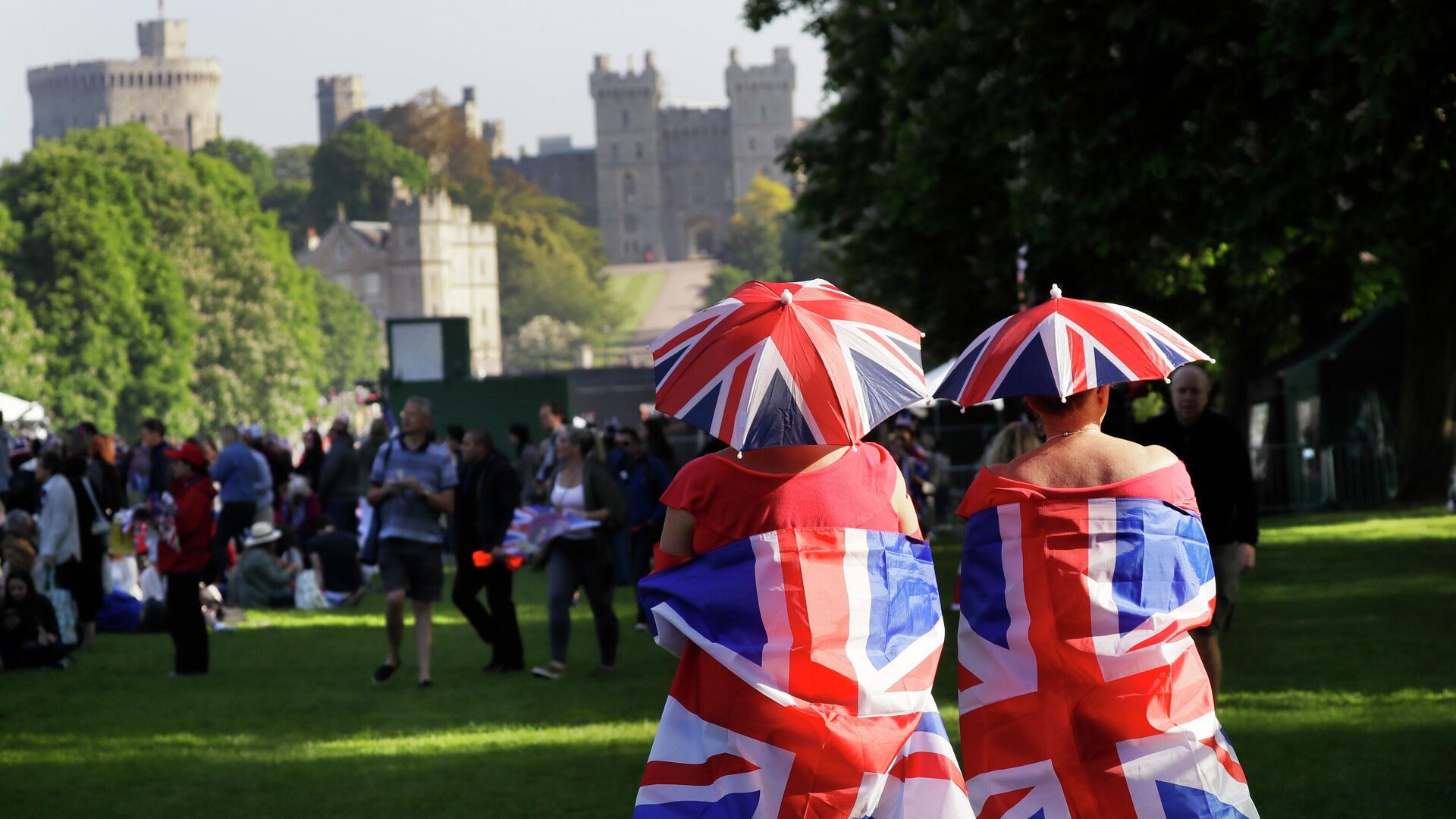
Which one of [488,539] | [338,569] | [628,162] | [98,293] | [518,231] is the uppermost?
[628,162]

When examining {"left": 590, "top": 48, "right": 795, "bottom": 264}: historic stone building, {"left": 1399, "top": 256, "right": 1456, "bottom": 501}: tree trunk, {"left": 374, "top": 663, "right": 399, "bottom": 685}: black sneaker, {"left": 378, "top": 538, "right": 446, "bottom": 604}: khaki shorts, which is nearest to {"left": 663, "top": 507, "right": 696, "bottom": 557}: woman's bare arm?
{"left": 378, "top": 538, "right": 446, "bottom": 604}: khaki shorts

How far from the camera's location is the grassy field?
8.67m

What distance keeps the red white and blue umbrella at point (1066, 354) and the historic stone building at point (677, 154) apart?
18833cm

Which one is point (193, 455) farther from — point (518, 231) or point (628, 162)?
point (628, 162)

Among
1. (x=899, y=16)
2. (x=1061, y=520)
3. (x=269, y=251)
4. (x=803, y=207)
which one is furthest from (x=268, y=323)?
(x=1061, y=520)

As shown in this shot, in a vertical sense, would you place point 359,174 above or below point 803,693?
above

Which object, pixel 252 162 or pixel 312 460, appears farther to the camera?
pixel 252 162

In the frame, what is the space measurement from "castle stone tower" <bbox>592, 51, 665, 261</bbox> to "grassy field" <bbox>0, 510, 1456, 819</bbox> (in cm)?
17947

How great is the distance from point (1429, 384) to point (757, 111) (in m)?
172

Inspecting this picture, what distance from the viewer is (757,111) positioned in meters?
196

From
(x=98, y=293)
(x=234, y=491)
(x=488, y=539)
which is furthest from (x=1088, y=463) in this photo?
(x=98, y=293)

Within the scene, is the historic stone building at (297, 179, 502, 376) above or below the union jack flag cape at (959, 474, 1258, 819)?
above

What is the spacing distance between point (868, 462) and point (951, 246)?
67.9 feet

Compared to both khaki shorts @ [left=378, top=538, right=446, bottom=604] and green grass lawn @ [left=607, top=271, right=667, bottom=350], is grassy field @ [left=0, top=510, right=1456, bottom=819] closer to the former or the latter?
khaki shorts @ [left=378, top=538, right=446, bottom=604]
